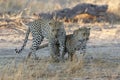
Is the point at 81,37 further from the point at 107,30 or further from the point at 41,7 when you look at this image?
the point at 41,7

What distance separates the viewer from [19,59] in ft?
43.4

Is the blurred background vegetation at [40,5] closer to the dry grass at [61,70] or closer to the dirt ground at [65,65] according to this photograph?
the dirt ground at [65,65]

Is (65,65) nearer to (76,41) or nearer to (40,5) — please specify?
(76,41)

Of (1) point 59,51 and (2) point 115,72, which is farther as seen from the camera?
(1) point 59,51

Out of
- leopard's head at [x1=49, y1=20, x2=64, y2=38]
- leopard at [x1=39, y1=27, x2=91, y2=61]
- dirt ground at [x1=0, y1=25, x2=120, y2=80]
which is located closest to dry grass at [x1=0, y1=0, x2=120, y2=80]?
dirt ground at [x1=0, y1=25, x2=120, y2=80]

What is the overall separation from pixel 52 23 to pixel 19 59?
1232mm

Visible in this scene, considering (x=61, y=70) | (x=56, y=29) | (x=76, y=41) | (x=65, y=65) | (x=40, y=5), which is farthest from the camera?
(x=40, y=5)

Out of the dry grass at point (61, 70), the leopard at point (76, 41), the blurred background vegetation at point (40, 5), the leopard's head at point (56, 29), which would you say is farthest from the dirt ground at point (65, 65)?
the blurred background vegetation at point (40, 5)

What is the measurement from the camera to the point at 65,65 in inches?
470

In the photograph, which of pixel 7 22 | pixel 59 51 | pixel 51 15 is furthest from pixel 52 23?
pixel 51 15

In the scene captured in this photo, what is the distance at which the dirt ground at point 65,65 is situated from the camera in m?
10.8

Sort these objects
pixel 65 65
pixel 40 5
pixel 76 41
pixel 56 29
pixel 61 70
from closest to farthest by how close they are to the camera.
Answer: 1. pixel 61 70
2. pixel 65 65
3. pixel 56 29
4. pixel 76 41
5. pixel 40 5

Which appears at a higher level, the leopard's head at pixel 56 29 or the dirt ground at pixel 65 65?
the leopard's head at pixel 56 29

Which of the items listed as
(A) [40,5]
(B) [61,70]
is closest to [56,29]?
(B) [61,70]
